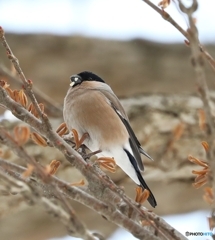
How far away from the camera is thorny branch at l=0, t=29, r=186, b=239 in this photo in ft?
2.60

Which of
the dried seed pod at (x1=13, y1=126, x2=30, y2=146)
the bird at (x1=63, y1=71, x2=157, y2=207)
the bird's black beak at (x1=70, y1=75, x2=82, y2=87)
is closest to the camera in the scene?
the dried seed pod at (x1=13, y1=126, x2=30, y2=146)

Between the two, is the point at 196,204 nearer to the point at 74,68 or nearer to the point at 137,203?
the point at 74,68

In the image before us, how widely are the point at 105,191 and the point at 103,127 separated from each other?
71 cm

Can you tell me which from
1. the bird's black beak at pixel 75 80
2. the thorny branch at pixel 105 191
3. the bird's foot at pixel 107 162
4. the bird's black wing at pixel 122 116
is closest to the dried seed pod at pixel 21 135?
the thorny branch at pixel 105 191

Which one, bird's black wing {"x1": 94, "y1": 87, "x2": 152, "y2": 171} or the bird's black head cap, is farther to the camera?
the bird's black head cap

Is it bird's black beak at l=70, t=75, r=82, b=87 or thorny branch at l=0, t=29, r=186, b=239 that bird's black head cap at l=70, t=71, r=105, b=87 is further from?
thorny branch at l=0, t=29, r=186, b=239

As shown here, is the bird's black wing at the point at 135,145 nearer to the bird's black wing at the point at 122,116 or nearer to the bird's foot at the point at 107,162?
the bird's black wing at the point at 122,116

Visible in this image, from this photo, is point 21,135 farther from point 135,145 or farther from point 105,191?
point 135,145

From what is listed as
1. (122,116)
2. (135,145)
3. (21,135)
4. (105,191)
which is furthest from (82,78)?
(21,135)

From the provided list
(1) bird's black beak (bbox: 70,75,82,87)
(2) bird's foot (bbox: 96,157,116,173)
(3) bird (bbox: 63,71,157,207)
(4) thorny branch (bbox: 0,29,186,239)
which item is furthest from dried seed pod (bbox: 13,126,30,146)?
(1) bird's black beak (bbox: 70,75,82,87)

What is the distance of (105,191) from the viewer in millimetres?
955

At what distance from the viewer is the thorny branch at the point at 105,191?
0.79 meters

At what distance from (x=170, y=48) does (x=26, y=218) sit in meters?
1.16

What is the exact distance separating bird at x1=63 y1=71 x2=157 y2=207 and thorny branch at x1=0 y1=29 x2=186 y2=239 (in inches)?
24.5
